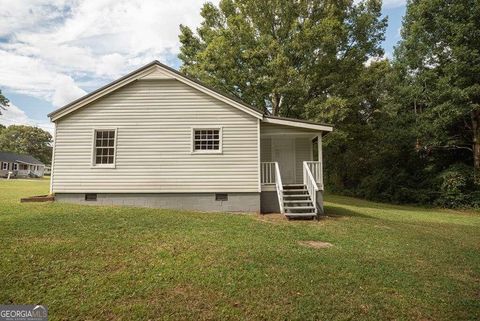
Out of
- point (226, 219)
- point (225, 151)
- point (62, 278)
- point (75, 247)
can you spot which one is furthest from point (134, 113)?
point (62, 278)

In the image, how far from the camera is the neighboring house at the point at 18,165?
1948 inches

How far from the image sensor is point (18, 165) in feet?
Result: 179

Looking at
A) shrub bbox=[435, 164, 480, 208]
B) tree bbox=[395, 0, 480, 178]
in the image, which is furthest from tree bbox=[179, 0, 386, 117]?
shrub bbox=[435, 164, 480, 208]

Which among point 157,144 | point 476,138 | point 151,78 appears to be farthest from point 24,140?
point 476,138

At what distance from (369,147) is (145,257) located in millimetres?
23450

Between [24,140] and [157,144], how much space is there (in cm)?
7893

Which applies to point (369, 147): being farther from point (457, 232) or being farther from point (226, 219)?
point (226, 219)

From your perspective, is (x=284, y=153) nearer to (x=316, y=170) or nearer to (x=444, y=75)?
(x=316, y=170)

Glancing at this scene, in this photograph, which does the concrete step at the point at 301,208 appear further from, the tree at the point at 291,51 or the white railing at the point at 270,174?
the tree at the point at 291,51

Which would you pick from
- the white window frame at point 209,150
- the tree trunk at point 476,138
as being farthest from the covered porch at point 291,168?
the tree trunk at point 476,138

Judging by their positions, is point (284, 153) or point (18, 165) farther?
point (18, 165)

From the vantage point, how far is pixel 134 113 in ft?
37.8

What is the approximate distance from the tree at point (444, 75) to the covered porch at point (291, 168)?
11.7 meters

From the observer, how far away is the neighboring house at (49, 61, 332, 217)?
11320 mm
